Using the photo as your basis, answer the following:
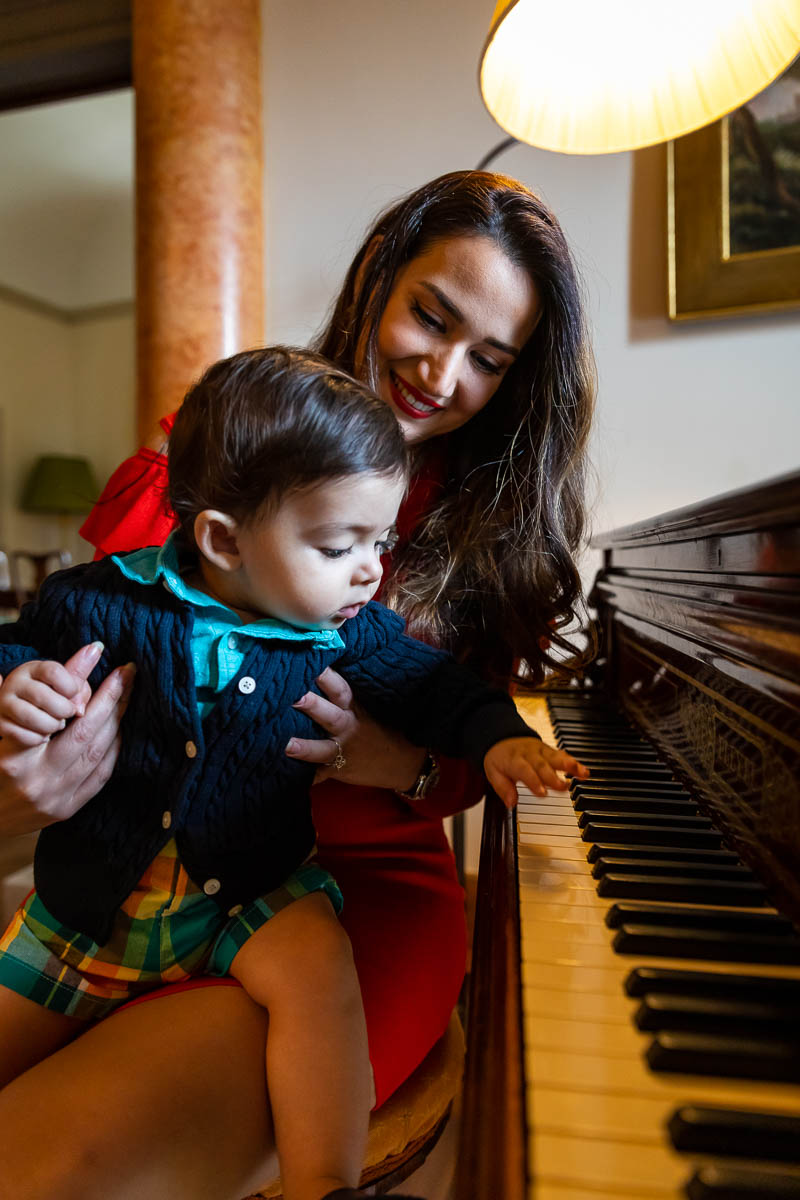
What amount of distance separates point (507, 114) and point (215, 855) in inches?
64.7

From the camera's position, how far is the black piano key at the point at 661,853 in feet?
2.45

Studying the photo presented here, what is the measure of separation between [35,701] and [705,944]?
66 cm

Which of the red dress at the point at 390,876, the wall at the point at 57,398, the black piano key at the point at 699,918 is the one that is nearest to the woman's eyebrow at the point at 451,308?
the red dress at the point at 390,876

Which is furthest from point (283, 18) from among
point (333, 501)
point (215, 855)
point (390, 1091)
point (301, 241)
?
point (390, 1091)

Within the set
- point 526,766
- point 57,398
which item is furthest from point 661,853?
point 57,398

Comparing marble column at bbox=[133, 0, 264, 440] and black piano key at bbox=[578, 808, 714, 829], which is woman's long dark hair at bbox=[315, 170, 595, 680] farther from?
marble column at bbox=[133, 0, 264, 440]

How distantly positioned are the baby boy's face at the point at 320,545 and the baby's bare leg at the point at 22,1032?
20.8 inches

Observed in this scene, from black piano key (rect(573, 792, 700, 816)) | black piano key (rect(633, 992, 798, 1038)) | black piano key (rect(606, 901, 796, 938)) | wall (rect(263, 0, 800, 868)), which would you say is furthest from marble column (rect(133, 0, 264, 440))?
black piano key (rect(633, 992, 798, 1038))

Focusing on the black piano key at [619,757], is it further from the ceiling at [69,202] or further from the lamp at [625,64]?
the ceiling at [69,202]

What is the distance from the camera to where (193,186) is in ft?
8.86

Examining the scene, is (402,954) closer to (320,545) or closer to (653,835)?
(653,835)

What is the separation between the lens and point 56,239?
637 centimetres

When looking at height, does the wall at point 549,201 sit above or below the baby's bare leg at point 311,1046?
above

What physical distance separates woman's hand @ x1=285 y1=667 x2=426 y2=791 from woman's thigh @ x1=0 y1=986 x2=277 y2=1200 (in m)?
0.29
